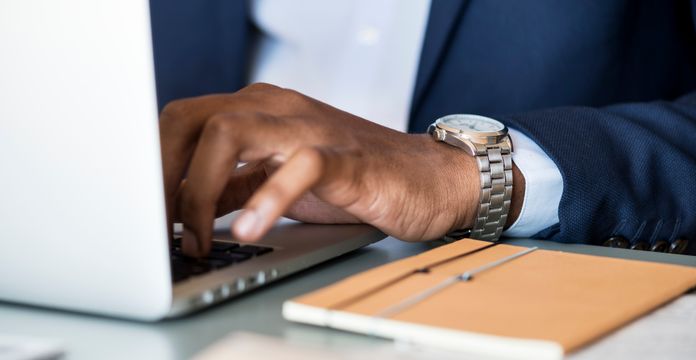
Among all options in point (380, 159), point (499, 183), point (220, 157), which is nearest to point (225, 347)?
point (220, 157)

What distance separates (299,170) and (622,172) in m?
0.47

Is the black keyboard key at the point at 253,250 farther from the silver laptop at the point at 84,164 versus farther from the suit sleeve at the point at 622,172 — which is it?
the suit sleeve at the point at 622,172

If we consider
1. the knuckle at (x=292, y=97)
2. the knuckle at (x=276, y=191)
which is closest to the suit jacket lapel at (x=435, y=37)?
the knuckle at (x=292, y=97)

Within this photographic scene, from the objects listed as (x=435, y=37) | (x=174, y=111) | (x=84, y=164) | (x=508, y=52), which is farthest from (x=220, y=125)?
(x=508, y=52)

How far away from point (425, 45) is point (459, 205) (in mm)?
668

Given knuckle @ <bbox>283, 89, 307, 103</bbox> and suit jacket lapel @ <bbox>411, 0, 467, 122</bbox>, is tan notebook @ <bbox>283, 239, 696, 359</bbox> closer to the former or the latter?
knuckle @ <bbox>283, 89, 307, 103</bbox>

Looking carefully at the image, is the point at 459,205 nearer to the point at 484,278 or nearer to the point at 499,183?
the point at 499,183

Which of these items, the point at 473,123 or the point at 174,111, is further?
the point at 473,123

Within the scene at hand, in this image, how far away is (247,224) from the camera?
53cm

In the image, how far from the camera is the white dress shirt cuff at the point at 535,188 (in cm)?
83

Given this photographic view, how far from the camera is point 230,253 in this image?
0.62 m

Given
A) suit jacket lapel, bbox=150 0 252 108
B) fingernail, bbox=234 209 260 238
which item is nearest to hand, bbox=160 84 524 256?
fingernail, bbox=234 209 260 238

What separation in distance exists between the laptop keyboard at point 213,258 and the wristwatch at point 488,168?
0.24 metres

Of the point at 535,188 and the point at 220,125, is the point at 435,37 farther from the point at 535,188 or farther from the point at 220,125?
the point at 220,125
